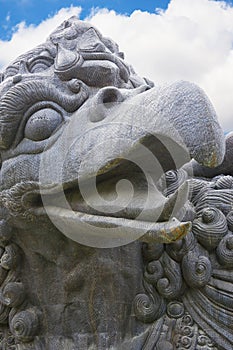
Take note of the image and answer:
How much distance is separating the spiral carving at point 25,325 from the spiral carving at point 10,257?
18 centimetres

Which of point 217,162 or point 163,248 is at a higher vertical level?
point 217,162

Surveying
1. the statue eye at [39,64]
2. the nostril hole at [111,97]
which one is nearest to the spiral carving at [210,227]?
the nostril hole at [111,97]

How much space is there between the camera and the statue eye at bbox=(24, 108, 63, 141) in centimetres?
191

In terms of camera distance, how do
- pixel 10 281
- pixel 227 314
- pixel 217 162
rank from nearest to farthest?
pixel 217 162 → pixel 227 314 → pixel 10 281

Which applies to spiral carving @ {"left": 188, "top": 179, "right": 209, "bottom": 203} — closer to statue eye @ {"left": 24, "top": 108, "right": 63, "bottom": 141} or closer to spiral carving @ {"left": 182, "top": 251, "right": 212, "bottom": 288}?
spiral carving @ {"left": 182, "top": 251, "right": 212, "bottom": 288}

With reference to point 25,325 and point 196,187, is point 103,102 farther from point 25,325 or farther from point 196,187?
point 25,325

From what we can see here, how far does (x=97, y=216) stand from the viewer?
5.86 ft

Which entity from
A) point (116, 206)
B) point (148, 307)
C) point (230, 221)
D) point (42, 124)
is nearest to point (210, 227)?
point (230, 221)

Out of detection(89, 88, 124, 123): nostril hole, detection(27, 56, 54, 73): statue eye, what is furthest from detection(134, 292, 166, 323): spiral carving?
detection(27, 56, 54, 73): statue eye

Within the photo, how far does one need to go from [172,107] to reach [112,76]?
1.46 feet

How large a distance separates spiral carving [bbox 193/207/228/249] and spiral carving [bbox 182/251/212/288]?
62 millimetres

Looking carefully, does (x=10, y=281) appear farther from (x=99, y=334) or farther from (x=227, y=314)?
(x=227, y=314)

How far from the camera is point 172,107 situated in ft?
5.41

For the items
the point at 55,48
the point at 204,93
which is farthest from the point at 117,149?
the point at 55,48
